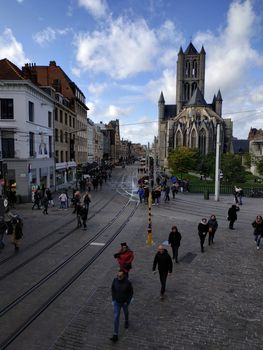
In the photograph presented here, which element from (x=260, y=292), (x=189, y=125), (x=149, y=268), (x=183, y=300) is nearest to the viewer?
(x=183, y=300)

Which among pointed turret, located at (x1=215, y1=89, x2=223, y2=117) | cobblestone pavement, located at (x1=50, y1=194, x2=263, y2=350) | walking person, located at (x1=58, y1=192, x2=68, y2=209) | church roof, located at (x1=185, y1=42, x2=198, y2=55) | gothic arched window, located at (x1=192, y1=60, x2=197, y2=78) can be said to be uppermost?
church roof, located at (x1=185, y1=42, x2=198, y2=55)

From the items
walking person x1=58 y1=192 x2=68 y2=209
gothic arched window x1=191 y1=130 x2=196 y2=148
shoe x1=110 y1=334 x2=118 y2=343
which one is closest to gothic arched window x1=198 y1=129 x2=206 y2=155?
gothic arched window x1=191 y1=130 x2=196 y2=148

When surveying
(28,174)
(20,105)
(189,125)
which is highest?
(189,125)

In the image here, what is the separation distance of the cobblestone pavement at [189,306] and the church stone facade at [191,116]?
75.1m

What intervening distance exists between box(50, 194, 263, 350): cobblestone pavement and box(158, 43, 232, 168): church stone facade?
2958 inches

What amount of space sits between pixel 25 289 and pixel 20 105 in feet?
67.0

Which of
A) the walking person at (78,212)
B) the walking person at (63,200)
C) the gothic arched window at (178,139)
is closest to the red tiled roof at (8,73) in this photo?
the walking person at (63,200)

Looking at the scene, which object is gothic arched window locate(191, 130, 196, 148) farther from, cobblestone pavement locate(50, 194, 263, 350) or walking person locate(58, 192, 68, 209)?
cobblestone pavement locate(50, 194, 263, 350)

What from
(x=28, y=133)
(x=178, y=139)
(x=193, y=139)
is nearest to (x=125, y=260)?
(x=28, y=133)

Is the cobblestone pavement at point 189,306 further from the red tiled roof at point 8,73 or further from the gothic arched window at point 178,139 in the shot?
the gothic arched window at point 178,139

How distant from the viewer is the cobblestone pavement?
6609 mm

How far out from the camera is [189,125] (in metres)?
96.9

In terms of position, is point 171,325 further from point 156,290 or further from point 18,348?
point 18,348

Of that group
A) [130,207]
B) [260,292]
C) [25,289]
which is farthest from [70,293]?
[130,207]
